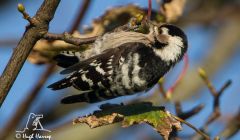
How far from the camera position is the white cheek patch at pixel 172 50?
303 cm

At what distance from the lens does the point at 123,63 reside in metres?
2.89

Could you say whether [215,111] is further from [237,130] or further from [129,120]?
[129,120]

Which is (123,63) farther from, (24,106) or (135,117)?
(24,106)

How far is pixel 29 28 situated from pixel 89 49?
1.87 ft

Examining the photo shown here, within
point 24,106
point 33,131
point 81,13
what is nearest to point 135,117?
point 81,13

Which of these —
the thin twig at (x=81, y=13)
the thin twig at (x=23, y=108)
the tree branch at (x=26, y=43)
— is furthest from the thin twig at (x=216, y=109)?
the tree branch at (x=26, y=43)

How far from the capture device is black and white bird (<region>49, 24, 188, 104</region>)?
9.39 feet

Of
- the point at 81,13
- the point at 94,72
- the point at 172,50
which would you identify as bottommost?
the point at 94,72

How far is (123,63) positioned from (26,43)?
23.8 inches

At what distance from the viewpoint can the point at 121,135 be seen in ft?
Result: 18.9

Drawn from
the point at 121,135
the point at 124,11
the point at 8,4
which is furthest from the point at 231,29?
the point at 124,11

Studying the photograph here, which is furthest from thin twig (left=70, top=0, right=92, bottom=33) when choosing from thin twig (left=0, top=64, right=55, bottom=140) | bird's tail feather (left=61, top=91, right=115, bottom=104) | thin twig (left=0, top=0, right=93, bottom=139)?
bird's tail feather (left=61, top=91, right=115, bottom=104)

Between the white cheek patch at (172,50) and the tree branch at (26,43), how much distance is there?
70 centimetres

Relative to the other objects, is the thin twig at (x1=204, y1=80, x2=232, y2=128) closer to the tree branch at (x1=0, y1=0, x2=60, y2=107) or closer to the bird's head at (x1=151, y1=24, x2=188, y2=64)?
the bird's head at (x1=151, y1=24, x2=188, y2=64)
